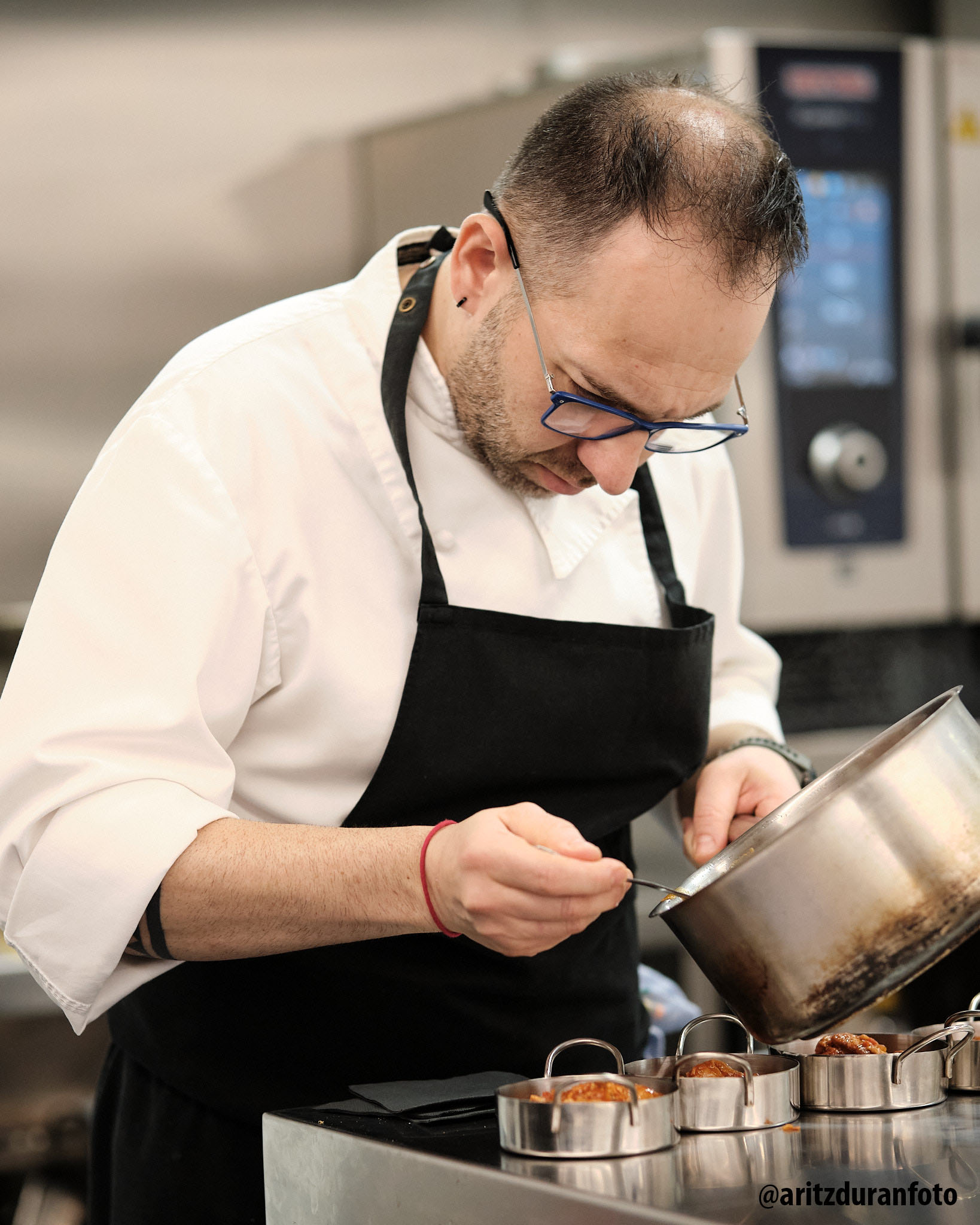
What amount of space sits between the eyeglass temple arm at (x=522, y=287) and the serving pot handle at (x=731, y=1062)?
0.58m

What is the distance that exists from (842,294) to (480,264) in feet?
3.67

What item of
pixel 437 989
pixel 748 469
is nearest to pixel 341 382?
pixel 437 989

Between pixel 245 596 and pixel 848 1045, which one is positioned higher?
pixel 245 596

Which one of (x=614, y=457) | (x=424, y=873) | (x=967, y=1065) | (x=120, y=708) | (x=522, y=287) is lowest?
(x=967, y=1065)

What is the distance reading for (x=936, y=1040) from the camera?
1169mm

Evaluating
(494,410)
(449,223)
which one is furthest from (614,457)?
(449,223)

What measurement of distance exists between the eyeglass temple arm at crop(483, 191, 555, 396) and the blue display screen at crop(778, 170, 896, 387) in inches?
40.1

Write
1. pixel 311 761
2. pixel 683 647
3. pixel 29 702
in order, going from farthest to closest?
pixel 683 647 → pixel 311 761 → pixel 29 702

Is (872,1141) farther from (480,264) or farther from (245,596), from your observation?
(480,264)

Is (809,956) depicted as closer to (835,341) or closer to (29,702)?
(29,702)

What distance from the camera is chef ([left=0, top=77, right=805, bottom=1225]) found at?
Result: 1134 mm

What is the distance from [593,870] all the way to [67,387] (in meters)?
1.65

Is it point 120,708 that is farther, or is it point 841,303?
point 841,303

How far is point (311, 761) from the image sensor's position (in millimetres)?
1342
